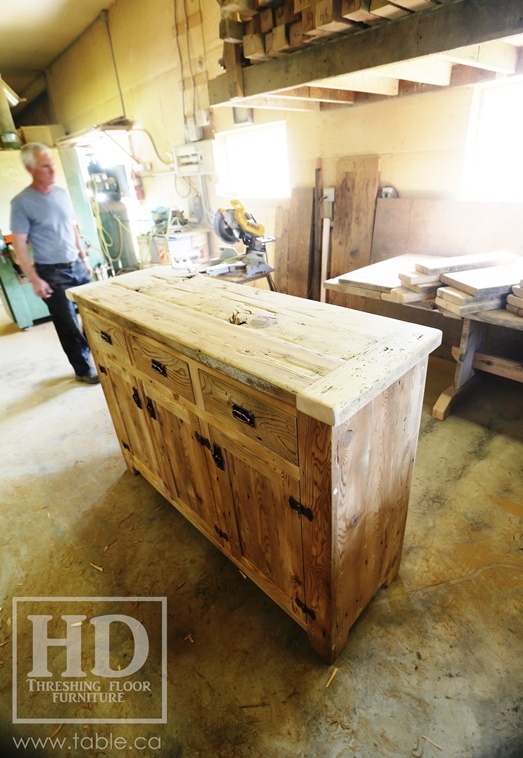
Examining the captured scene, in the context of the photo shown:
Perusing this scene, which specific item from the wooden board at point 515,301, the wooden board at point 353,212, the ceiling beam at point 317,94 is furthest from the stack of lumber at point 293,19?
the wooden board at point 353,212

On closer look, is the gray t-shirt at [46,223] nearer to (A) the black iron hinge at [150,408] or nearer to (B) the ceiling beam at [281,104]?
(B) the ceiling beam at [281,104]

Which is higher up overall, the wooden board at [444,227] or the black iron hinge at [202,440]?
the wooden board at [444,227]

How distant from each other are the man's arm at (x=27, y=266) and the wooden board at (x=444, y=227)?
2.74 m

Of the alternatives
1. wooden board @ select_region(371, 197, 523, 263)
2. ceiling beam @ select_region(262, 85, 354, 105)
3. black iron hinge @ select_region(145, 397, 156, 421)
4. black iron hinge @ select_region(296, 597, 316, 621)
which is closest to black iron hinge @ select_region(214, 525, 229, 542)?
black iron hinge @ select_region(296, 597, 316, 621)

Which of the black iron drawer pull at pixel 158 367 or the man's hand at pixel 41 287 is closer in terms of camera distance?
the black iron drawer pull at pixel 158 367

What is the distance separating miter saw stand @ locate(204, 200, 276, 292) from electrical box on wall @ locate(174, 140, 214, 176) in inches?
68.1

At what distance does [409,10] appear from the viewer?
3.71 feet

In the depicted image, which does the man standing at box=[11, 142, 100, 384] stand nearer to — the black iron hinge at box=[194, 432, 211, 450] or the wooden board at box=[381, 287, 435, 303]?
the black iron hinge at box=[194, 432, 211, 450]

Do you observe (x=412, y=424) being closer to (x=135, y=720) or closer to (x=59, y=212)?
(x=135, y=720)

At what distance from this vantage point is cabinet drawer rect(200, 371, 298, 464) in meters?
1.02

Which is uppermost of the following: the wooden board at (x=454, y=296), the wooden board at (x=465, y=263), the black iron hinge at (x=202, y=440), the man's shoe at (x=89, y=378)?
the wooden board at (x=465, y=263)

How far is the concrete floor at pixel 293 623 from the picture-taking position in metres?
1.21

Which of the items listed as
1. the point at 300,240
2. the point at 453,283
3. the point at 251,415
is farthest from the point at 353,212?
the point at 251,415

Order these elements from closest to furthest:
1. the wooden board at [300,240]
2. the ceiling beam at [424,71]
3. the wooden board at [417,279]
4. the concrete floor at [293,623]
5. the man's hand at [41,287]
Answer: the concrete floor at [293,623]
the ceiling beam at [424,71]
the wooden board at [417,279]
the man's hand at [41,287]
the wooden board at [300,240]
